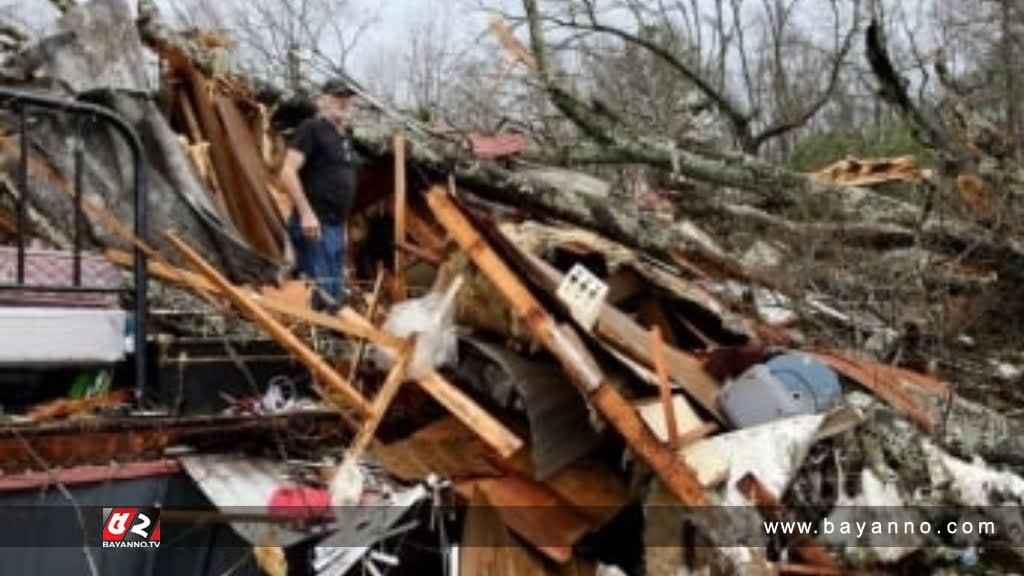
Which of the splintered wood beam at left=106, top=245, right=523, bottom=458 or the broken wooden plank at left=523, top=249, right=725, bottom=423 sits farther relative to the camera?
the broken wooden plank at left=523, top=249, right=725, bottom=423

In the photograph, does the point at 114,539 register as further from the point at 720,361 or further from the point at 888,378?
the point at 888,378

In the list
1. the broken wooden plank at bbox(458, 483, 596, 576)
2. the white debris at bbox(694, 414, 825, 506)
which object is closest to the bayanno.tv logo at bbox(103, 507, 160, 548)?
the broken wooden plank at bbox(458, 483, 596, 576)

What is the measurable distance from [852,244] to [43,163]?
14.2 ft

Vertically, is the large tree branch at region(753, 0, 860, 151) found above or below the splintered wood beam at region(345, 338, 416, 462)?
above

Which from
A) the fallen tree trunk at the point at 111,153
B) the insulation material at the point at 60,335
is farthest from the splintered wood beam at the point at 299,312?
the fallen tree trunk at the point at 111,153

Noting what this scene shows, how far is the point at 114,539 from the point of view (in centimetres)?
381

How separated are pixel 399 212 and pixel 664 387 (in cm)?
223

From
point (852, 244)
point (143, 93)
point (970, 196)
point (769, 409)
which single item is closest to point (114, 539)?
point (769, 409)

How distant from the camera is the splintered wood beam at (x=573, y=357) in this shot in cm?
389

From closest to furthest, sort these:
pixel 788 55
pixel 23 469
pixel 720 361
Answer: pixel 23 469, pixel 720 361, pixel 788 55

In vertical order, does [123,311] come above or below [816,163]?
below

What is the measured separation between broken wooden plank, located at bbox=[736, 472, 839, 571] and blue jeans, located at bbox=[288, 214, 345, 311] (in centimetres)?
246

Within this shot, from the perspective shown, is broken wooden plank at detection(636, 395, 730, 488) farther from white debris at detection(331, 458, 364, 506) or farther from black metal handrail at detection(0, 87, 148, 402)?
black metal handrail at detection(0, 87, 148, 402)

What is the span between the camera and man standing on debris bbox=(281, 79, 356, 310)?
5895 mm
